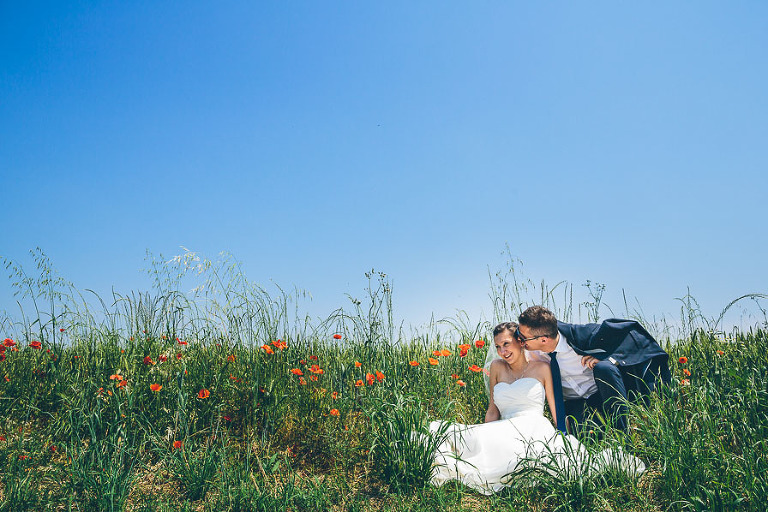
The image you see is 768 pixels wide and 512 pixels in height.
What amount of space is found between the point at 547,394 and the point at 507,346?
56cm

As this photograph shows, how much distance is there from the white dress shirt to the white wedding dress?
1.43 feet

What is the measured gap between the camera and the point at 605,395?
456 cm

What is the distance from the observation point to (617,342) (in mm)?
4863

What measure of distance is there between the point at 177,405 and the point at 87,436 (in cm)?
84

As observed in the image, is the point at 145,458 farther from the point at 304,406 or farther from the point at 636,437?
the point at 636,437

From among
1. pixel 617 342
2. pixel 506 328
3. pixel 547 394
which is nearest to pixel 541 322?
pixel 506 328

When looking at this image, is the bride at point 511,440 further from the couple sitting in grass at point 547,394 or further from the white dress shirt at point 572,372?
the white dress shirt at point 572,372

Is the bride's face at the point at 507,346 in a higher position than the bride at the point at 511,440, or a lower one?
higher

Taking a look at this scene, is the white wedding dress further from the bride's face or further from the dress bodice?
the bride's face

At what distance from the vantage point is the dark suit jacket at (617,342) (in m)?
4.79

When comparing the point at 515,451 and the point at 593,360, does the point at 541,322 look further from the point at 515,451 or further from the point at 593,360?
the point at 515,451

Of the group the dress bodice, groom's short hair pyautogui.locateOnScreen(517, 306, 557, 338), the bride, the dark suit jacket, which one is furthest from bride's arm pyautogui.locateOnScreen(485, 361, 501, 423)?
the dark suit jacket

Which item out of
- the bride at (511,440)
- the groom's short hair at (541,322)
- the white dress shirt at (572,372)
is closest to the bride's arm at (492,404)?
the bride at (511,440)

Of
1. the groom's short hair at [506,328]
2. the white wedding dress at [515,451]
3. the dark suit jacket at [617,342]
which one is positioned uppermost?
the groom's short hair at [506,328]
